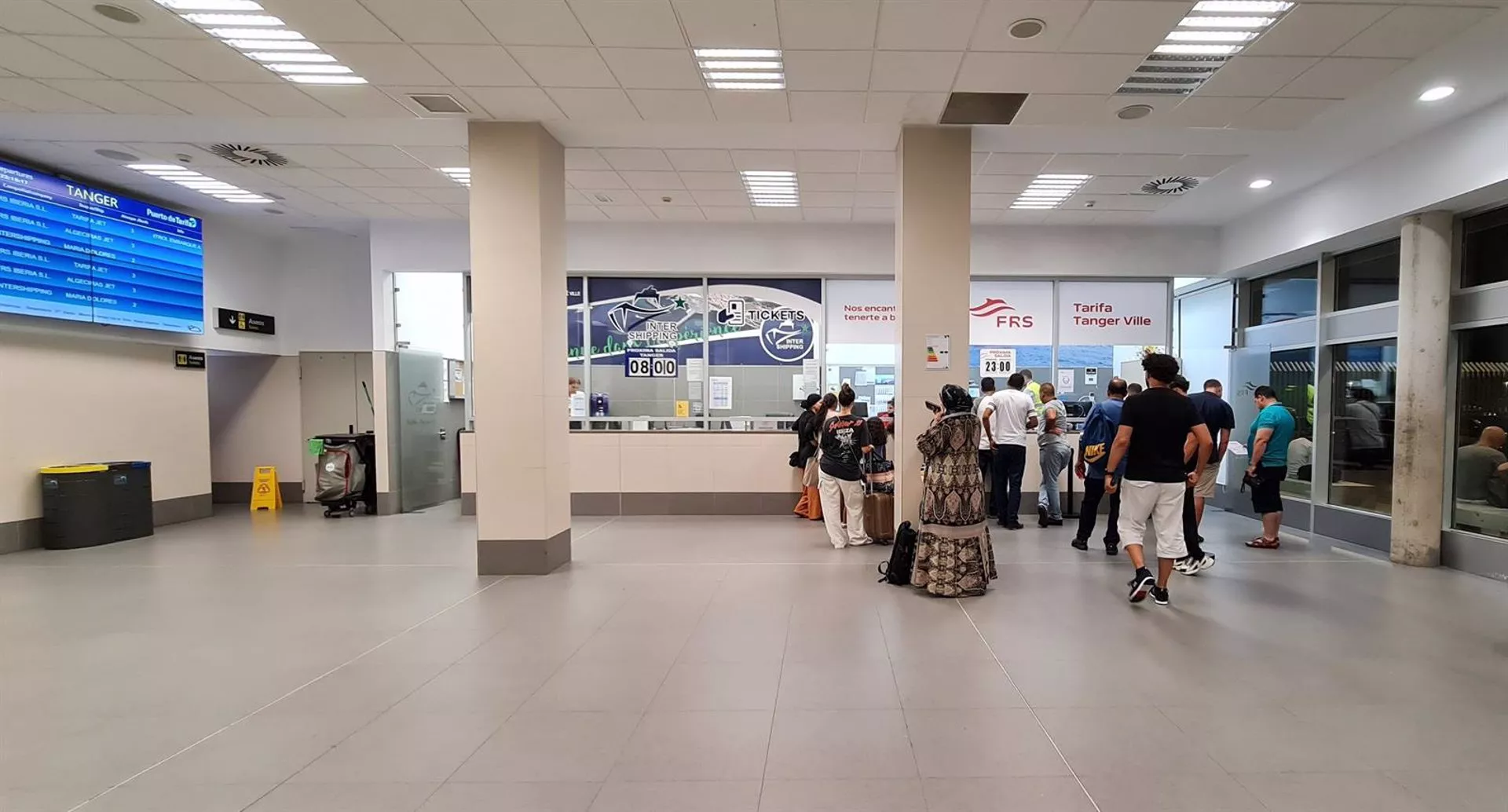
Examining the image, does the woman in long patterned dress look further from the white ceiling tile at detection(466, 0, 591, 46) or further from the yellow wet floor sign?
the yellow wet floor sign

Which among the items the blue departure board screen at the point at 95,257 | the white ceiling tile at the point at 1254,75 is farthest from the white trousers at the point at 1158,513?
the blue departure board screen at the point at 95,257

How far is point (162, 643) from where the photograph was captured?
149 inches

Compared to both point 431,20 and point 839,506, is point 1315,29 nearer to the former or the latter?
point 839,506

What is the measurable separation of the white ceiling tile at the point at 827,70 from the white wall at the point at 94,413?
7991 millimetres

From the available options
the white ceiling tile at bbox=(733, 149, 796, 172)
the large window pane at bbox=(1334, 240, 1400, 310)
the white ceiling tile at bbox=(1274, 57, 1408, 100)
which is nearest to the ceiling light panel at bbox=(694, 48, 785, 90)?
the white ceiling tile at bbox=(733, 149, 796, 172)

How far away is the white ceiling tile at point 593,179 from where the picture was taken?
6527mm

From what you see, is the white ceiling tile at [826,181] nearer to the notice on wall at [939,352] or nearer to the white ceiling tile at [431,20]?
the notice on wall at [939,352]

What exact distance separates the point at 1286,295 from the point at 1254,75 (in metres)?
4.80

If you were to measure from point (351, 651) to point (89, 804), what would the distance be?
4.50 feet

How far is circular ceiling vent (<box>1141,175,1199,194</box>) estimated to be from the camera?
21.7ft

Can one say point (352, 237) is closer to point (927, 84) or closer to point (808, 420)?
point (808, 420)

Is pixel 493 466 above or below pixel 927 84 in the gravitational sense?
below

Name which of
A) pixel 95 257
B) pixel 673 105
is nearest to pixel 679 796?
pixel 673 105

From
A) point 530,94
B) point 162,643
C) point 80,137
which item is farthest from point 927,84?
point 80,137
